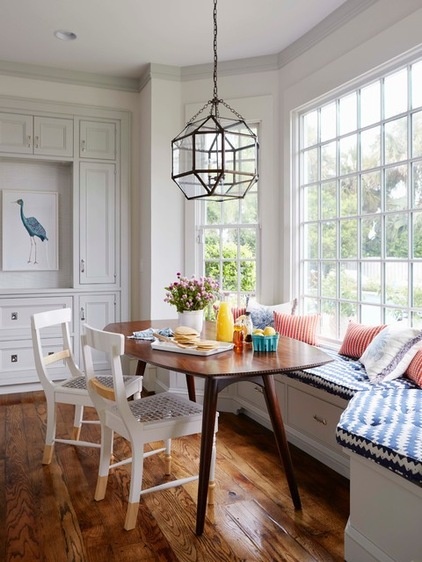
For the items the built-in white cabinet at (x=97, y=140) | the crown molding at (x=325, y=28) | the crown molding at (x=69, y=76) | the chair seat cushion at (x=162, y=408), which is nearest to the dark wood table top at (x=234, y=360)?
the chair seat cushion at (x=162, y=408)

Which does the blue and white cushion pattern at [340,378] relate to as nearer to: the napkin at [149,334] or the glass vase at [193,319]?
the glass vase at [193,319]

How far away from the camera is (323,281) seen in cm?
374

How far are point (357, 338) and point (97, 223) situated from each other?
2730 mm

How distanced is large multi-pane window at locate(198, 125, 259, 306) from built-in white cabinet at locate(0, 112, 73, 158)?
1.52m

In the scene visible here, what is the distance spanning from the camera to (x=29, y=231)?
466 centimetres

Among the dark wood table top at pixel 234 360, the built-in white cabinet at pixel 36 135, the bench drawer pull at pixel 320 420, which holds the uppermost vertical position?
the built-in white cabinet at pixel 36 135

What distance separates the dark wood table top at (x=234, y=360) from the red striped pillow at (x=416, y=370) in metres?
0.53

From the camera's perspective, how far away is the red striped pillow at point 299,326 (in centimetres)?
356

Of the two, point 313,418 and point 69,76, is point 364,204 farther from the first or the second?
point 69,76

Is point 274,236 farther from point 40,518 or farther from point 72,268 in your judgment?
point 40,518

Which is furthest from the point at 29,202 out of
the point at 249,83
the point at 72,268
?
the point at 249,83

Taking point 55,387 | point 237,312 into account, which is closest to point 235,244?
point 237,312

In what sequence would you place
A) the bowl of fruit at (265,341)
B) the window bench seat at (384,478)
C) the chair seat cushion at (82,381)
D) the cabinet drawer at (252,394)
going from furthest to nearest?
the cabinet drawer at (252,394) → the chair seat cushion at (82,381) → the bowl of fruit at (265,341) → the window bench seat at (384,478)

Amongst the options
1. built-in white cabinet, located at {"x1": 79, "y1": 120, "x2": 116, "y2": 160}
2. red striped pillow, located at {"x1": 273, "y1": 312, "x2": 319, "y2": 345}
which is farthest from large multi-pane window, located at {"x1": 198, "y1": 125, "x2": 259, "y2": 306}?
built-in white cabinet, located at {"x1": 79, "y1": 120, "x2": 116, "y2": 160}
